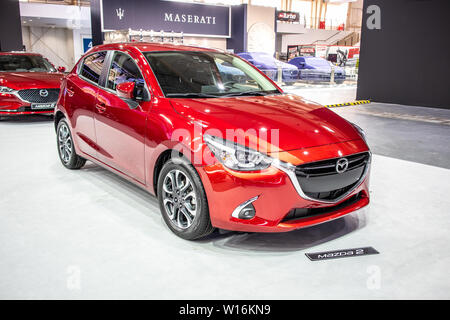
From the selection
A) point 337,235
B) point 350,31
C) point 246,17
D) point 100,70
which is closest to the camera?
point 337,235

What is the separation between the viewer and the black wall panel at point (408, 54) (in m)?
10.8

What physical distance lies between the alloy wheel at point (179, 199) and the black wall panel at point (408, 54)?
33.1 ft

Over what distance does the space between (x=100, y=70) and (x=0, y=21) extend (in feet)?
41.1

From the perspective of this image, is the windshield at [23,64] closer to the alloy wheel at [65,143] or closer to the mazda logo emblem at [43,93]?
the mazda logo emblem at [43,93]

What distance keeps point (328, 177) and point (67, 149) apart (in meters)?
3.29

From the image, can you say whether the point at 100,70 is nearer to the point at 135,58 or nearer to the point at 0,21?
the point at 135,58

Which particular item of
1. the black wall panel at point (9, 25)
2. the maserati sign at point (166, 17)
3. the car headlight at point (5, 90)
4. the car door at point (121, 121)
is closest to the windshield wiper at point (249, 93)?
the car door at point (121, 121)

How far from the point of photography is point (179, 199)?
303 cm

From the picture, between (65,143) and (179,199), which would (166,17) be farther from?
(179,199)

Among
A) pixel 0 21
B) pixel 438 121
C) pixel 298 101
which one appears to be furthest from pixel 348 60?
pixel 298 101

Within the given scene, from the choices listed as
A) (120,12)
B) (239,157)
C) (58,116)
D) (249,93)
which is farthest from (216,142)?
(120,12)

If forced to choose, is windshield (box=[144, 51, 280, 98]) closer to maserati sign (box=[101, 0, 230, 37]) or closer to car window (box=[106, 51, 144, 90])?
car window (box=[106, 51, 144, 90])

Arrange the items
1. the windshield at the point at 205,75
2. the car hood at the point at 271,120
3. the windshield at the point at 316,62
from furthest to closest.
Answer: the windshield at the point at 316,62
the windshield at the point at 205,75
the car hood at the point at 271,120

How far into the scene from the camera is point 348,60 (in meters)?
23.5
